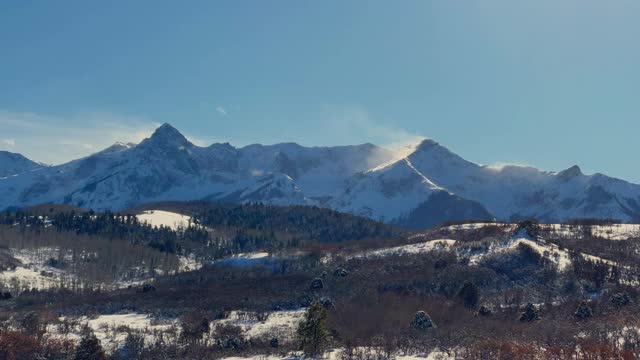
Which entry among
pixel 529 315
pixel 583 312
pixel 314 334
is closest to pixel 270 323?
pixel 314 334

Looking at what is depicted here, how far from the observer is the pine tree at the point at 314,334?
3349 inches

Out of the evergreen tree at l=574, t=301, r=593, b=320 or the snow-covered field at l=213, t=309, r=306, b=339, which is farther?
the evergreen tree at l=574, t=301, r=593, b=320

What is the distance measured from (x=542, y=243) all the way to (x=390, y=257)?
34.2 meters

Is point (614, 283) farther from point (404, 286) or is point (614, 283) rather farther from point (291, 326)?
point (291, 326)

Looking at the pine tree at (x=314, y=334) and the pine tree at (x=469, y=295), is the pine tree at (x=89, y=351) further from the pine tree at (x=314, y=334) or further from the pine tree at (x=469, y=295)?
the pine tree at (x=469, y=295)

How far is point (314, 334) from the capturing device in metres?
85.3

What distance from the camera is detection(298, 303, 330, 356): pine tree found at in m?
85.1

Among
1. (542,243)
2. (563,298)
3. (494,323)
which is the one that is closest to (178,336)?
(494,323)

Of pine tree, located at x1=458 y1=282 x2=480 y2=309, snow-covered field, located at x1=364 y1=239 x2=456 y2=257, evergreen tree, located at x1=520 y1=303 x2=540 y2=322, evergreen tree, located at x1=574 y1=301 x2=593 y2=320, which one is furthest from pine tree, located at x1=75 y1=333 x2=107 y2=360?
snow-covered field, located at x1=364 y1=239 x2=456 y2=257

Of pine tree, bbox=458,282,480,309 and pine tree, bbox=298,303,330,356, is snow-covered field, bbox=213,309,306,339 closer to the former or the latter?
pine tree, bbox=298,303,330,356

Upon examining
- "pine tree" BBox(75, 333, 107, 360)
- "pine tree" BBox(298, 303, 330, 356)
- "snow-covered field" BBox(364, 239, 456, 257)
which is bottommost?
"pine tree" BBox(75, 333, 107, 360)

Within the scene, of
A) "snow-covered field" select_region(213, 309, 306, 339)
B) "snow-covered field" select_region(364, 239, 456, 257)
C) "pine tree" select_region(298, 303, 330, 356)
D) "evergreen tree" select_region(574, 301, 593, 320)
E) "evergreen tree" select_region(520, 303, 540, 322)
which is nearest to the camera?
"pine tree" select_region(298, 303, 330, 356)

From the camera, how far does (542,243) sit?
157 m

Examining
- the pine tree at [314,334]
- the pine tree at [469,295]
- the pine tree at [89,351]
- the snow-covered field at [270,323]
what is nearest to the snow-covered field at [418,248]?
the pine tree at [469,295]
